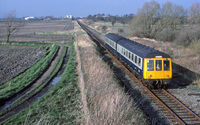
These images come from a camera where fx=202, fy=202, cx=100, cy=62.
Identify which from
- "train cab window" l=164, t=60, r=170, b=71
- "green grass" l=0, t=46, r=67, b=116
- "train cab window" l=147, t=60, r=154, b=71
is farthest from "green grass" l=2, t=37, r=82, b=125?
"train cab window" l=164, t=60, r=170, b=71

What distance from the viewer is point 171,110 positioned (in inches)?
405

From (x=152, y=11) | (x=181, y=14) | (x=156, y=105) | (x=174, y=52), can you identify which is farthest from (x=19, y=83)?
(x=181, y=14)

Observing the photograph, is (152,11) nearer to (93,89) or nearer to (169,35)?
(169,35)

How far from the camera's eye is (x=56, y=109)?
10.5m

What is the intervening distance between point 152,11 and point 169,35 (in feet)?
29.9

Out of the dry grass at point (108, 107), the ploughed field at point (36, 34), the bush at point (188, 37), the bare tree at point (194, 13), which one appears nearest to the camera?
the dry grass at point (108, 107)

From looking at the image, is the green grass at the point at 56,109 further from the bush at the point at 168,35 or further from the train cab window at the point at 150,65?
the bush at the point at 168,35

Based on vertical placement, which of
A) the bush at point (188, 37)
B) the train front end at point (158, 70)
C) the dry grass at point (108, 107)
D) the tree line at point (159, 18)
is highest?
the tree line at point (159, 18)

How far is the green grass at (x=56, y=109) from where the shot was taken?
9148 millimetres

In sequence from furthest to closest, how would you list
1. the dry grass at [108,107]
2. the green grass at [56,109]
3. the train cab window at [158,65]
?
the train cab window at [158,65], the green grass at [56,109], the dry grass at [108,107]

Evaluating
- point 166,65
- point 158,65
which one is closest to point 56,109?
point 158,65

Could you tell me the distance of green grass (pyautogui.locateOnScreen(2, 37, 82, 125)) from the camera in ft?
30.0

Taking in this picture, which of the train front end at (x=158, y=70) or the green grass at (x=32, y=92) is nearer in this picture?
the green grass at (x=32, y=92)

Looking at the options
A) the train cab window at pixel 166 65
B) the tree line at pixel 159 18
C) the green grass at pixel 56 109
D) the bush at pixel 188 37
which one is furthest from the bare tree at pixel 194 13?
the green grass at pixel 56 109
